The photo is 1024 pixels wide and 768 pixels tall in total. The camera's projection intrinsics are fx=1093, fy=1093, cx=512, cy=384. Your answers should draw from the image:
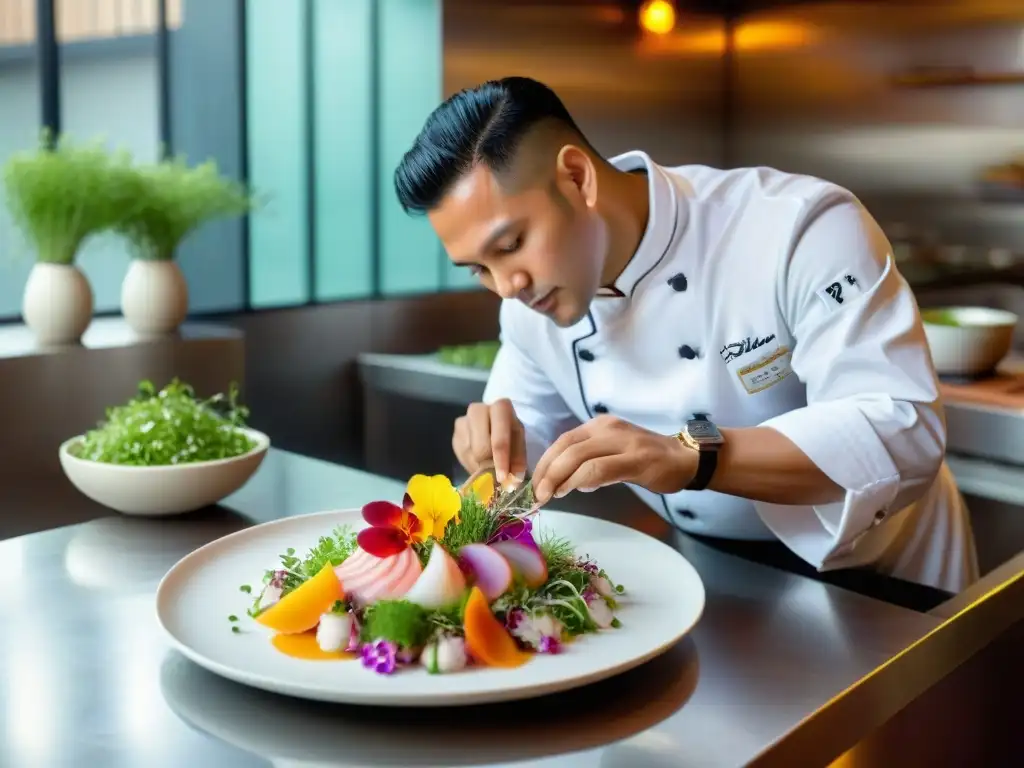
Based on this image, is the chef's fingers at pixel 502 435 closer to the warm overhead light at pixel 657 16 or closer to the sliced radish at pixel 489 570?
the sliced radish at pixel 489 570

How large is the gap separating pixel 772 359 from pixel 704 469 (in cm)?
33

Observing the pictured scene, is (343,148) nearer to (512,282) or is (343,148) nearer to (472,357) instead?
(472,357)

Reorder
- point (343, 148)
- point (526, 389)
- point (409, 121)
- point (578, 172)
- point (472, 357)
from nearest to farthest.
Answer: point (578, 172) → point (526, 389) → point (472, 357) → point (343, 148) → point (409, 121)

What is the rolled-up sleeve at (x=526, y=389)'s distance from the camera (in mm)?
1885

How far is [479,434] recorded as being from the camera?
1540mm

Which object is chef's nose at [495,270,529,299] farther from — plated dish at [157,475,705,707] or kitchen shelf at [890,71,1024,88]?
kitchen shelf at [890,71,1024,88]

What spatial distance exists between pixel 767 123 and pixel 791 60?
0.27 meters

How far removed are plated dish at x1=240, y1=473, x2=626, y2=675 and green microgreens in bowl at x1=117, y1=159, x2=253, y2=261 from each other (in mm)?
1696


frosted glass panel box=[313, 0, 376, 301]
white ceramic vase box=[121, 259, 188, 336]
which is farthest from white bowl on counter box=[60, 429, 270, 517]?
frosted glass panel box=[313, 0, 376, 301]

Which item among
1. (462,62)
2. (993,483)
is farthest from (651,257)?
(462,62)

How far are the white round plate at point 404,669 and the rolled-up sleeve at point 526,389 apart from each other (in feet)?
1.57

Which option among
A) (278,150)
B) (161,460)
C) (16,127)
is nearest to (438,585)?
(161,460)

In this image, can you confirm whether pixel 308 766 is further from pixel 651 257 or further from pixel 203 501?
pixel 651 257

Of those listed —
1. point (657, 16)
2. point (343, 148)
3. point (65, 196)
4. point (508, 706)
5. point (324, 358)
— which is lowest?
point (324, 358)
